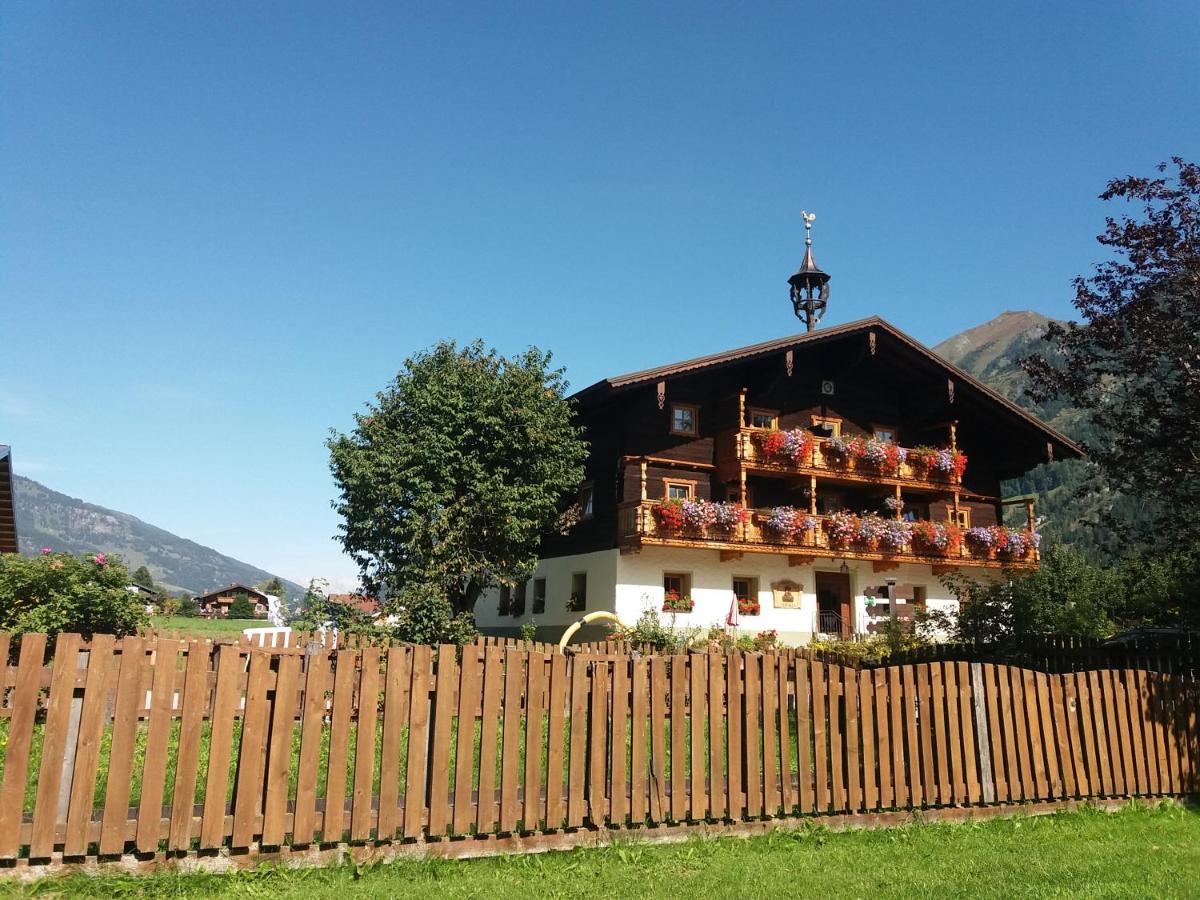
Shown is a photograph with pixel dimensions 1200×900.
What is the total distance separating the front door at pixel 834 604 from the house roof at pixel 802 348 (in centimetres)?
766

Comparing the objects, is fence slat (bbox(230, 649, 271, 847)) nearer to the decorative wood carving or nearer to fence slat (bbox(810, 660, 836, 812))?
fence slat (bbox(810, 660, 836, 812))

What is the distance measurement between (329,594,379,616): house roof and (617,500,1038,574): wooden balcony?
8.13m

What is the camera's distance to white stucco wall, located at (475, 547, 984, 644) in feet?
83.5

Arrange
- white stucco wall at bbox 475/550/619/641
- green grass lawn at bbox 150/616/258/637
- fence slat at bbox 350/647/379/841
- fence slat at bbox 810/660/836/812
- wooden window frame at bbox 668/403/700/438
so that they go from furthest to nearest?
green grass lawn at bbox 150/616/258/637 → wooden window frame at bbox 668/403/700/438 → white stucco wall at bbox 475/550/619/641 → fence slat at bbox 810/660/836/812 → fence slat at bbox 350/647/379/841

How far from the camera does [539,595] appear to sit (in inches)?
1182

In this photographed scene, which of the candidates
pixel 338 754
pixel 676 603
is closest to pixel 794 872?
pixel 338 754

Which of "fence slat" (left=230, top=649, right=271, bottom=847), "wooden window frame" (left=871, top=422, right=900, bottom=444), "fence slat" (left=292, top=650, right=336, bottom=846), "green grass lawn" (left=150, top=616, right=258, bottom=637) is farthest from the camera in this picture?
"wooden window frame" (left=871, top=422, right=900, bottom=444)

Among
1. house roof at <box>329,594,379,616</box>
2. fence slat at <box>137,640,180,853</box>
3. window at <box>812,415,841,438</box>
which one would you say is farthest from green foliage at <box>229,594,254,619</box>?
fence slat at <box>137,640,180,853</box>

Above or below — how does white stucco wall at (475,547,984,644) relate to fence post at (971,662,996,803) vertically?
above

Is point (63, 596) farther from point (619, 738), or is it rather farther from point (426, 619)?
point (619, 738)

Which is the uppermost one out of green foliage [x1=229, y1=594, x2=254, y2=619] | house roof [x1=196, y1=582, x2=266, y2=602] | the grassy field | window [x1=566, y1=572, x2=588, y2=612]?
house roof [x1=196, y1=582, x2=266, y2=602]

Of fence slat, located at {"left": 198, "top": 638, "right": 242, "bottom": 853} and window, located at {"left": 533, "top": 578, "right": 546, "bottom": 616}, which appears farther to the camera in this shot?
window, located at {"left": 533, "top": 578, "right": 546, "bottom": 616}

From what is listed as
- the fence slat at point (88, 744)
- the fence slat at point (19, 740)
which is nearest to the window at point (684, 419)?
the fence slat at point (88, 744)

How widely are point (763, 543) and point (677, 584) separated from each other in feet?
9.39
